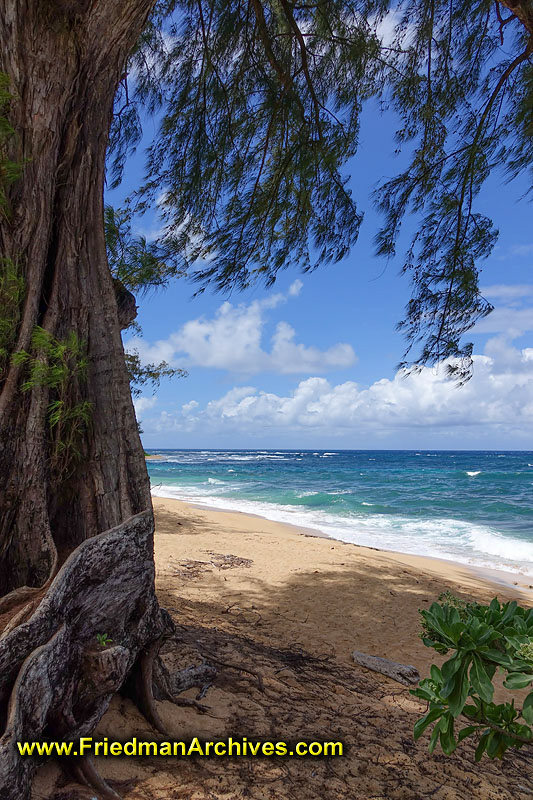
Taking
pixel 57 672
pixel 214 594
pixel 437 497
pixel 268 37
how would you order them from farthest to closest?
pixel 437 497 < pixel 214 594 < pixel 268 37 < pixel 57 672

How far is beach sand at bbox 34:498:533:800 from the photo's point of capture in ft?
5.69

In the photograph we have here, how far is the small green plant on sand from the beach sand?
674 millimetres

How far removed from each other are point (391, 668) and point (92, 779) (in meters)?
2.32

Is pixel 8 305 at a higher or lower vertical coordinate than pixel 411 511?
higher

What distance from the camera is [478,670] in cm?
127

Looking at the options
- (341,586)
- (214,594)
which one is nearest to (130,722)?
(214,594)

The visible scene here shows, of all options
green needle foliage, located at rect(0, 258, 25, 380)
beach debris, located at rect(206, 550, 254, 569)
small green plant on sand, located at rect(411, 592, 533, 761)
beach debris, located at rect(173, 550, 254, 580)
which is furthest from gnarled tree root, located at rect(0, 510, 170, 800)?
beach debris, located at rect(206, 550, 254, 569)

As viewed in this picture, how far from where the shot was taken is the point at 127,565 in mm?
1816

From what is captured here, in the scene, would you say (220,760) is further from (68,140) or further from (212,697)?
(68,140)

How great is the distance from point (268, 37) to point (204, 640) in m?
4.50

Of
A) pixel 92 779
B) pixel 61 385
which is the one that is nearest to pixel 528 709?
pixel 92 779

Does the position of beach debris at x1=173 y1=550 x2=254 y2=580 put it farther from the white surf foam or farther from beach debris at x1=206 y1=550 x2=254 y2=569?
the white surf foam

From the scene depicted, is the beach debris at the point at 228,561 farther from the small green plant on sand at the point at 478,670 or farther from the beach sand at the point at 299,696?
the small green plant on sand at the point at 478,670

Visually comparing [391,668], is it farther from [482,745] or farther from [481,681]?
[481,681]
